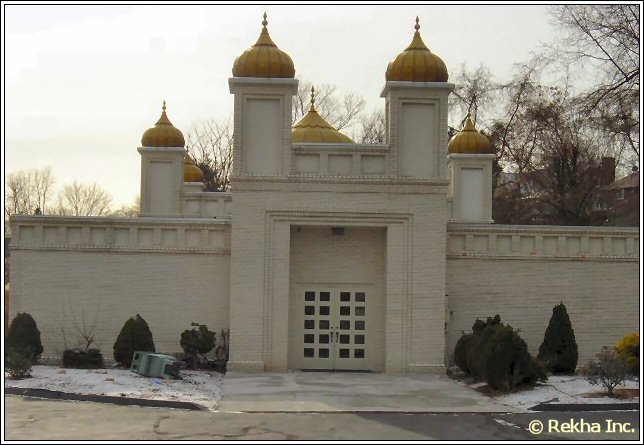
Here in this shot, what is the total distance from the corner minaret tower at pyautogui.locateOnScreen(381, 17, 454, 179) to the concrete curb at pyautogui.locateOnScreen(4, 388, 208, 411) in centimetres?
844

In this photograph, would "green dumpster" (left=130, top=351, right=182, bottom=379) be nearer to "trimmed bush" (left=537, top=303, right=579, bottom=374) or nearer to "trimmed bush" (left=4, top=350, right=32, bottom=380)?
"trimmed bush" (left=4, top=350, right=32, bottom=380)

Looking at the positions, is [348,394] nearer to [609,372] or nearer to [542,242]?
[609,372]

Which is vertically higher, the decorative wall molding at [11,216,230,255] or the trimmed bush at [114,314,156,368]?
the decorative wall molding at [11,216,230,255]

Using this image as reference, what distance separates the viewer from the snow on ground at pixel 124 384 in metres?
17.8

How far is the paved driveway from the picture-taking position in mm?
17219

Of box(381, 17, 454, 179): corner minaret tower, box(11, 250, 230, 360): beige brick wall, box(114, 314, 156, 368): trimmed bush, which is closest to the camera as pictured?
box(114, 314, 156, 368): trimmed bush

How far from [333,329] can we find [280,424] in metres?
8.19

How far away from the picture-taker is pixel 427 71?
23.1m

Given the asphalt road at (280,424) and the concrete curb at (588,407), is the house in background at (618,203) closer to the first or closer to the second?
the concrete curb at (588,407)

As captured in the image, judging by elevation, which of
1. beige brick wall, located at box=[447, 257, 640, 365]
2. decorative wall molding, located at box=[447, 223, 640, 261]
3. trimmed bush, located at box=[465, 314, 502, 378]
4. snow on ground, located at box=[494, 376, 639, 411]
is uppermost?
decorative wall molding, located at box=[447, 223, 640, 261]

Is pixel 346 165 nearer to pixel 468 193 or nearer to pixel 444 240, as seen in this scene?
pixel 444 240

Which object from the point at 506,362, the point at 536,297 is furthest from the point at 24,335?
the point at 536,297

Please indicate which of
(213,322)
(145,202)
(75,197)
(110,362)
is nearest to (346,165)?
(213,322)

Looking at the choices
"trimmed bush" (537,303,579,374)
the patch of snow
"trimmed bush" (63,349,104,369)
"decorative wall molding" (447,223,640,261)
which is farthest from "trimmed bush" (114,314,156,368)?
the patch of snow
